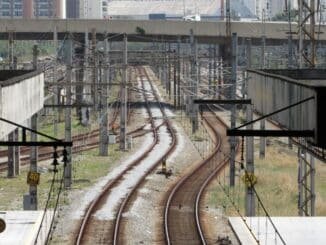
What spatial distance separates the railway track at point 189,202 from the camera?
20578 mm

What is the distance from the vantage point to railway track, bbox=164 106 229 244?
20578 mm

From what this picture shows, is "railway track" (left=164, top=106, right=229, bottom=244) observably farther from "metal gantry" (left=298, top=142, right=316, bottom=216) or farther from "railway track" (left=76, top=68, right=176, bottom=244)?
"metal gantry" (left=298, top=142, right=316, bottom=216)

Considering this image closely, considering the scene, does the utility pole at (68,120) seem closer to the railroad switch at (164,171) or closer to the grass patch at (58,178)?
the grass patch at (58,178)

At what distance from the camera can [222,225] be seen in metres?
22.0

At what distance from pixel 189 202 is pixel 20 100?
10.9 meters

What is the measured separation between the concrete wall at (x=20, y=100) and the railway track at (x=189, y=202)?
462cm

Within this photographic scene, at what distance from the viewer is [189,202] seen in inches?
1010

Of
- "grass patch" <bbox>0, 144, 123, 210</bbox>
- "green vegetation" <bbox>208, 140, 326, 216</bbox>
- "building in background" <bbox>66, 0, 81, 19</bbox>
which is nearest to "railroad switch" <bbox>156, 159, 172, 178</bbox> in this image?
"green vegetation" <bbox>208, 140, 326, 216</bbox>

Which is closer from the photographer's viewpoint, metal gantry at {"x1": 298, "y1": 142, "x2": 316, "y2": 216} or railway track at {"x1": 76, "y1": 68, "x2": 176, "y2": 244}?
railway track at {"x1": 76, "y1": 68, "x2": 176, "y2": 244}

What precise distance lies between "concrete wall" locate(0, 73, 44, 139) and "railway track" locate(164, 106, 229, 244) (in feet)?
15.2

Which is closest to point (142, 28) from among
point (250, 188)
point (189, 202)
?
point (189, 202)

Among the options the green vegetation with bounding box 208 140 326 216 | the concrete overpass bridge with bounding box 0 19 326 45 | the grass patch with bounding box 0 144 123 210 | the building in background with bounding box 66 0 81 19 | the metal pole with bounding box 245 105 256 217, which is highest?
the building in background with bounding box 66 0 81 19

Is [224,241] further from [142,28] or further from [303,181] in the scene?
[142,28]

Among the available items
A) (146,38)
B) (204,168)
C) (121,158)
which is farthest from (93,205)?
(146,38)
